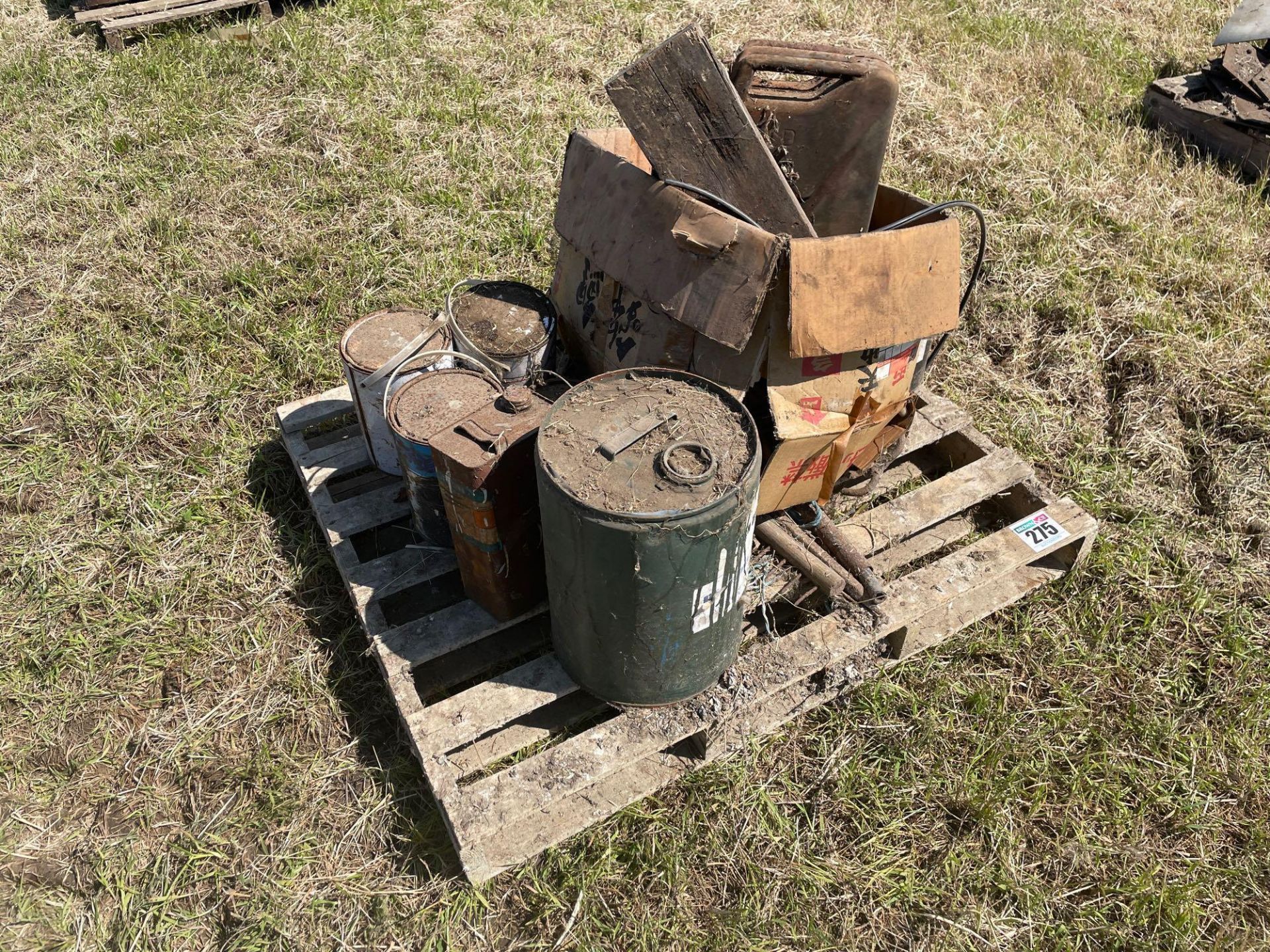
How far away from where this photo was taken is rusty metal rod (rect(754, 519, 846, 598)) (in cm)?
276

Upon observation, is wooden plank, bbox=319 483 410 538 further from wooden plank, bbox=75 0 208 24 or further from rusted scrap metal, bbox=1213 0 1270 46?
rusted scrap metal, bbox=1213 0 1270 46

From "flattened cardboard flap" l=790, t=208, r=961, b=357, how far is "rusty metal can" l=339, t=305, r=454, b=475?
1.22 meters

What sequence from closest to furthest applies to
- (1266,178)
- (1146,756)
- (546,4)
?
(1146,756) < (1266,178) < (546,4)

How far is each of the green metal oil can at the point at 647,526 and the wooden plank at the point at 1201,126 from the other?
463 cm

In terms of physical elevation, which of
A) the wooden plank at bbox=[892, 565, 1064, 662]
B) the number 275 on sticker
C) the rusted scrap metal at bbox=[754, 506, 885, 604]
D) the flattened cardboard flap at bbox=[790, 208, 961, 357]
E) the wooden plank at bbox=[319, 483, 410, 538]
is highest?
the flattened cardboard flap at bbox=[790, 208, 961, 357]

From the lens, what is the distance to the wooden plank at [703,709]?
2.36 metres

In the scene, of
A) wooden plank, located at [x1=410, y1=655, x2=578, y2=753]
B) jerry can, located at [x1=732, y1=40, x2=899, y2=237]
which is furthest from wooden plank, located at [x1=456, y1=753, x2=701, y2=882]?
jerry can, located at [x1=732, y1=40, x2=899, y2=237]

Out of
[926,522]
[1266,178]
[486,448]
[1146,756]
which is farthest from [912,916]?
[1266,178]

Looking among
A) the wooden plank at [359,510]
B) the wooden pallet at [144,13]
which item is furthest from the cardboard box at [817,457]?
the wooden pallet at [144,13]

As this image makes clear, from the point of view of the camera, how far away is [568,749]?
2.46 m

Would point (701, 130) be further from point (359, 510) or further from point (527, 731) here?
point (527, 731)

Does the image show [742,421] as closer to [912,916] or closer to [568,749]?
[568,749]

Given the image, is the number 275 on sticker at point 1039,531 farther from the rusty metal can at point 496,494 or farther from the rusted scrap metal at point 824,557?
the rusty metal can at point 496,494

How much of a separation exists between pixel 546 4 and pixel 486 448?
17.2ft
